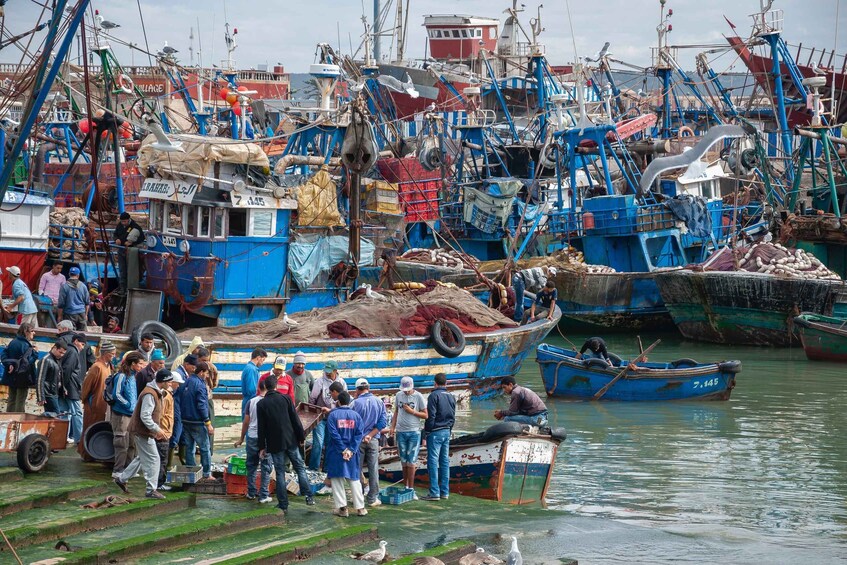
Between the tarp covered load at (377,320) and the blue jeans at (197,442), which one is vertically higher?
the tarp covered load at (377,320)

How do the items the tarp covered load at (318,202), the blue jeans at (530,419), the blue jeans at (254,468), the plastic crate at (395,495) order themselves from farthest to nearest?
the tarp covered load at (318,202), the blue jeans at (530,419), the plastic crate at (395,495), the blue jeans at (254,468)

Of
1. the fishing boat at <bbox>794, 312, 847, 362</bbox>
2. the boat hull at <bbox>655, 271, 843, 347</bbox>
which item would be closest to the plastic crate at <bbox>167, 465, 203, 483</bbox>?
the fishing boat at <bbox>794, 312, 847, 362</bbox>

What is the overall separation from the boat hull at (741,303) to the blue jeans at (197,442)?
2126 centimetres

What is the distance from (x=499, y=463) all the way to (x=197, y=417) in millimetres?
3311

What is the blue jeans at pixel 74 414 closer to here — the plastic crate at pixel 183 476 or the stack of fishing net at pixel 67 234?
the plastic crate at pixel 183 476

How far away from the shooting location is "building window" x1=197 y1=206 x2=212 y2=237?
66.8 ft

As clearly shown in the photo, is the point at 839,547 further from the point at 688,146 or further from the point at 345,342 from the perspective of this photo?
the point at 688,146

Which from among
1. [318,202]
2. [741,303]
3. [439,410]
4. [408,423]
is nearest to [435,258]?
[741,303]

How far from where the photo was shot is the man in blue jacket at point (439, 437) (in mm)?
12938

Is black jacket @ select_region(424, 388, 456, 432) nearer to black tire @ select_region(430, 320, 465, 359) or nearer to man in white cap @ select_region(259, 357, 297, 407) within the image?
man in white cap @ select_region(259, 357, 297, 407)

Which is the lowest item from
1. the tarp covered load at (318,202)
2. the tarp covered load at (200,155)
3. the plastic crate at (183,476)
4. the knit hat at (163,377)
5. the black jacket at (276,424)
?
the plastic crate at (183,476)

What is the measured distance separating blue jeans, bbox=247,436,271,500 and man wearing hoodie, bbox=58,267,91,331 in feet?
24.2

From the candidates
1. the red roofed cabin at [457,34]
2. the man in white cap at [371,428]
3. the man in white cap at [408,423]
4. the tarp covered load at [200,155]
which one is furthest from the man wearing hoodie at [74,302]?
the red roofed cabin at [457,34]

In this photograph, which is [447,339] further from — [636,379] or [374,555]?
[374,555]
